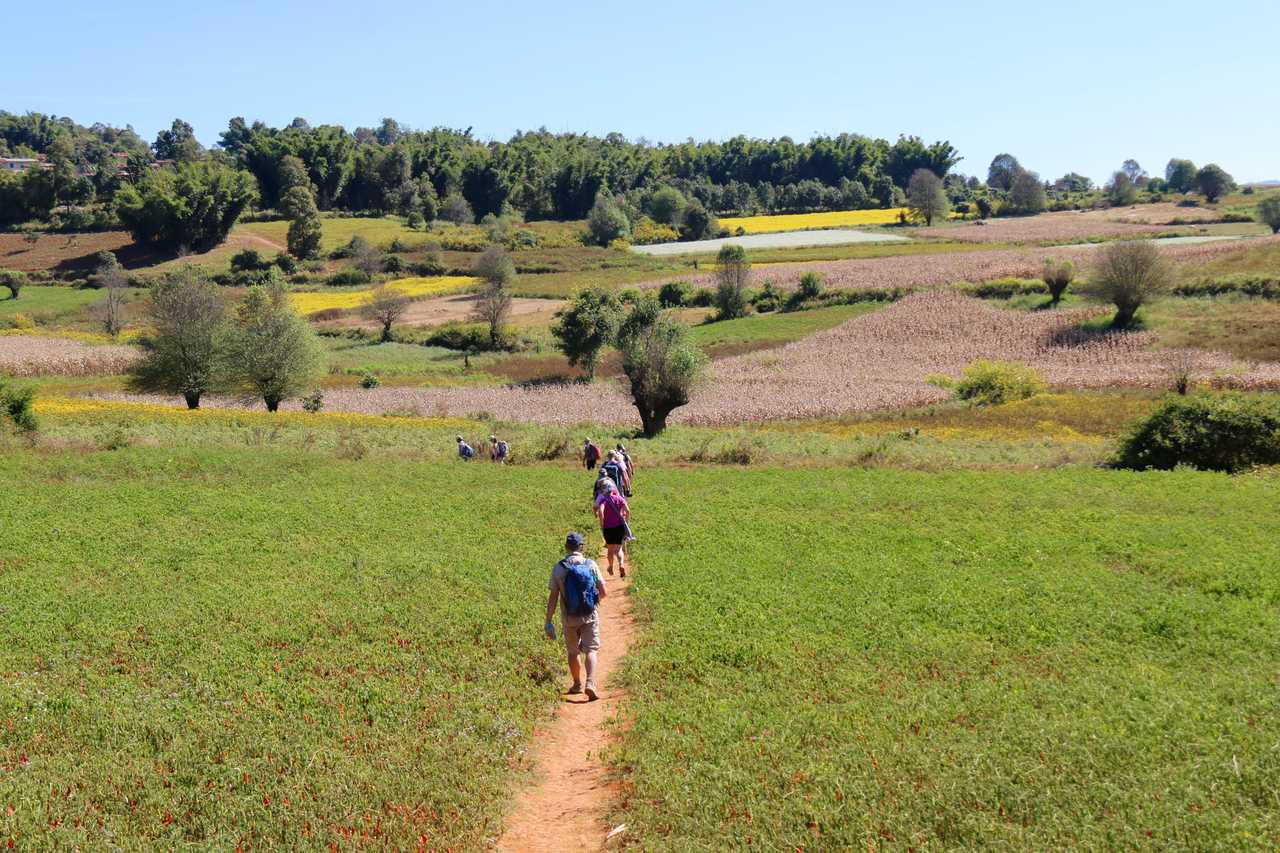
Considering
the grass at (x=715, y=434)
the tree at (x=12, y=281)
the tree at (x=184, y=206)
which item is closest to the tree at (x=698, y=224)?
the tree at (x=184, y=206)

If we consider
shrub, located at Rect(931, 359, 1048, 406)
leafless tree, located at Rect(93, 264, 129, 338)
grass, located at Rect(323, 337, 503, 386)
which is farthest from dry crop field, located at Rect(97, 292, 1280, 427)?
leafless tree, located at Rect(93, 264, 129, 338)

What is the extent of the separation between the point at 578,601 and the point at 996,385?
186ft

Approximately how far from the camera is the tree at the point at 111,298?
101 metres

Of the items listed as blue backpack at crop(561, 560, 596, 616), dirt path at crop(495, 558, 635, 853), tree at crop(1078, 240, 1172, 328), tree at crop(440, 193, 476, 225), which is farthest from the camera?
tree at crop(440, 193, 476, 225)

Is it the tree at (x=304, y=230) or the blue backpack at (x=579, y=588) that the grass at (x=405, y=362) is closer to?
the tree at (x=304, y=230)

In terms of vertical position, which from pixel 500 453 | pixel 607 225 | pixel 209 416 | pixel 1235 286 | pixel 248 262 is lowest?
pixel 209 416

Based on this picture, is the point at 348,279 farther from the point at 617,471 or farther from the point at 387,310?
the point at 617,471

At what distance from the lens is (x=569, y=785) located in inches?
498

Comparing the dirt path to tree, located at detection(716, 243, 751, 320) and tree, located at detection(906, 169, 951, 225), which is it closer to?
tree, located at detection(716, 243, 751, 320)

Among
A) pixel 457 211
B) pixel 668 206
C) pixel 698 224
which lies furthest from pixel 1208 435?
pixel 668 206

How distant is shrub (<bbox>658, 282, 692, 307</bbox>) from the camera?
11781 cm

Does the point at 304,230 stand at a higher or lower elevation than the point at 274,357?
higher

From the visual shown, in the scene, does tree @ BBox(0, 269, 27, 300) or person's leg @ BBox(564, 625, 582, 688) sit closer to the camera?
person's leg @ BBox(564, 625, 582, 688)

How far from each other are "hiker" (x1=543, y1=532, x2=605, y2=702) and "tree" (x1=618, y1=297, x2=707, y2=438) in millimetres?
38210
